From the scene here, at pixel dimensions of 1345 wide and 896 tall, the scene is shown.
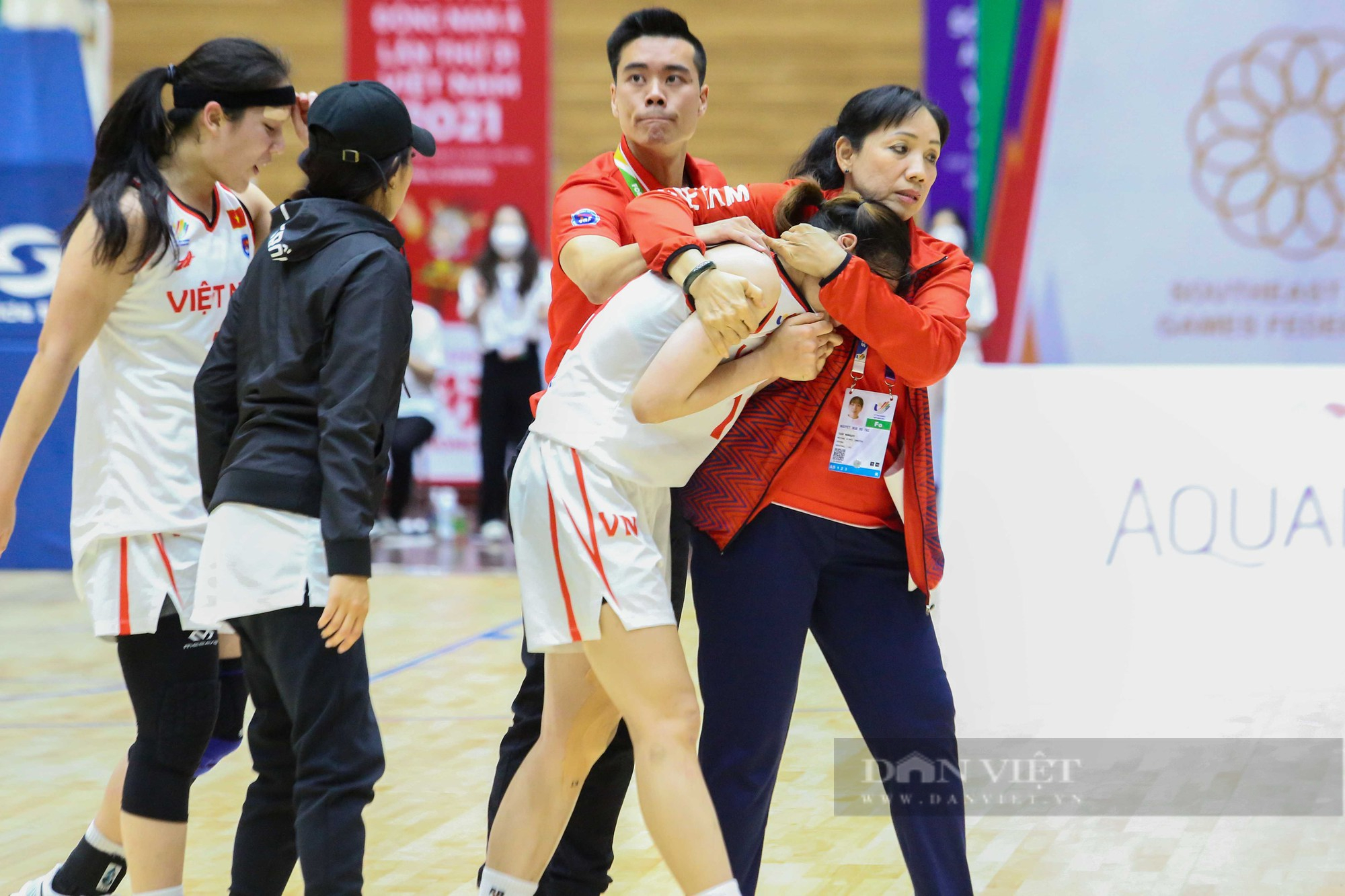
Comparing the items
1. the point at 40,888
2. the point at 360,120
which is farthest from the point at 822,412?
the point at 40,888

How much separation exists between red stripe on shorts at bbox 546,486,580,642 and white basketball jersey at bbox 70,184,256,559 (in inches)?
31.2

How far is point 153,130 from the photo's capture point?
2646 millimetres

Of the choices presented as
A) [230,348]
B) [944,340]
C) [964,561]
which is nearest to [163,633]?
[230,348]

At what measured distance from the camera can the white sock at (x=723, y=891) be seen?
210 cm

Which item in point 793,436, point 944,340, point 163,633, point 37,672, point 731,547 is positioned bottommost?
point 37,672

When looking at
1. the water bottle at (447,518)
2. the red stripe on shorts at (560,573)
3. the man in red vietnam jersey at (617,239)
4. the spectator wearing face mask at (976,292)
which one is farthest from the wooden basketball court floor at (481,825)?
the spectator wearing face mask at (976,292)

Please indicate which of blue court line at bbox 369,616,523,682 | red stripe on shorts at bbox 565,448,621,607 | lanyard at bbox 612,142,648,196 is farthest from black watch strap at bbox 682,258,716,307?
blue court line at bbox 369,616,523,682

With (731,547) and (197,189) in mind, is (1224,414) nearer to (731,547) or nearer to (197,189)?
(731,547)

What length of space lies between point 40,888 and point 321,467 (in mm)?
1272

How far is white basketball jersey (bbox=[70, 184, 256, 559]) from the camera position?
103 inches

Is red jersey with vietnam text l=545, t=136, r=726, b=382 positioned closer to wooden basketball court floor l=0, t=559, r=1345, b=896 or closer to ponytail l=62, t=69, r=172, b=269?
ponytail l=62, t=69, r=172, b=269

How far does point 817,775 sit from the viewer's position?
3822 millimetres

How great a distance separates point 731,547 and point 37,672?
3.95 metres

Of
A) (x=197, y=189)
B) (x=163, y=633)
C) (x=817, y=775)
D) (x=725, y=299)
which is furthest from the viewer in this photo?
(x=817, y=775)
